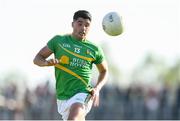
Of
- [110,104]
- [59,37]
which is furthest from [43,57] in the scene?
[110,104]

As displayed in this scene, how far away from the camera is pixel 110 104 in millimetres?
35688

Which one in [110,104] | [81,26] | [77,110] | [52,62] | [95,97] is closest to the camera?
[52,62]

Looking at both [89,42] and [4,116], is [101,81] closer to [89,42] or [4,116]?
[89,42]

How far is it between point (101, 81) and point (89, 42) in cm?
78

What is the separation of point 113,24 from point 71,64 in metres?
1.17

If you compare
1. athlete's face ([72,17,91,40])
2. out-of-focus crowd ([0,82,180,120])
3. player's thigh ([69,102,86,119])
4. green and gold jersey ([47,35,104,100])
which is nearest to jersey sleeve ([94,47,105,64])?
green and gold jersey ([47,35,104,100])

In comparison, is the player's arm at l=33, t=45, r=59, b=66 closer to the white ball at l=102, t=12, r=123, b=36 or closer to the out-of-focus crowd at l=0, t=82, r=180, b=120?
the white ball at l=102, t=12, r=123, b=36

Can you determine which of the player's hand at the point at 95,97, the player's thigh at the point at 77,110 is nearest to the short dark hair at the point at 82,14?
the player's hand at the point at 95,97

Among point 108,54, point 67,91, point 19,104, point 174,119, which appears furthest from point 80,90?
point 108,54

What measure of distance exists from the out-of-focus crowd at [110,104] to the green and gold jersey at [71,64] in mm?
16140

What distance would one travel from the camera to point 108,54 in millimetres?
92188

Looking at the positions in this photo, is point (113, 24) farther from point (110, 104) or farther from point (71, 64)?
point (110, 104)

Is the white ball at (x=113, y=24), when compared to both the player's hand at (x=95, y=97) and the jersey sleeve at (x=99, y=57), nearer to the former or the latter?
the jersey sleeve at (x=99, y=57)

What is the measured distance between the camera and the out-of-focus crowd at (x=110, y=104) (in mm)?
33312
